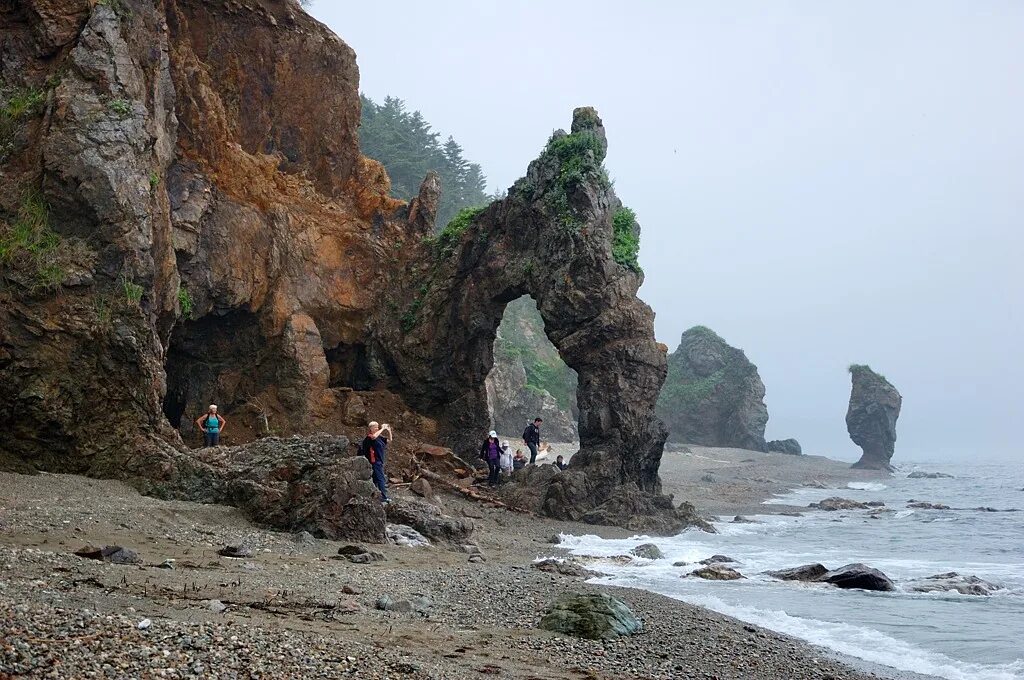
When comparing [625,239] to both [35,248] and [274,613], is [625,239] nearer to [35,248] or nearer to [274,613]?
[35,248]

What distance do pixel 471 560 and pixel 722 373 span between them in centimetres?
6369

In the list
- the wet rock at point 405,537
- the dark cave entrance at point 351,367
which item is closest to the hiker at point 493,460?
the dark cave entrance at point 351,367

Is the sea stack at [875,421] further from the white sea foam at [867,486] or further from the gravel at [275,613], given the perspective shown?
the gravel at [275,613]

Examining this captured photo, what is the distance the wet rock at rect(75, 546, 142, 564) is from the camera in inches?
366

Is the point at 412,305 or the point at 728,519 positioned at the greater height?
the point at 412,305

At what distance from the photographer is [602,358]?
83.5ft

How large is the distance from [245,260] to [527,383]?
119ft

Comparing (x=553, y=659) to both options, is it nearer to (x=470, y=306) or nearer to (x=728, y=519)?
(x=470, y=306)

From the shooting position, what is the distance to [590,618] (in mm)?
9031

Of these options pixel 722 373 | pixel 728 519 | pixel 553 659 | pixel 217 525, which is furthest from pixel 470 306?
pixel 722 373

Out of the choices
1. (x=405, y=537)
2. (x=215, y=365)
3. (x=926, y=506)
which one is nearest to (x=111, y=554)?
(x=405, y=537)

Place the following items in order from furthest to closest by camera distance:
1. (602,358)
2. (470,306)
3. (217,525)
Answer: (470,306)
(602,358)
(217,525)

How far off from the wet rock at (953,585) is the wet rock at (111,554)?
1317cm

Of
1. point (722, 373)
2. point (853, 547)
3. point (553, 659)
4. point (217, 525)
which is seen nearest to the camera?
point (553, 659)
